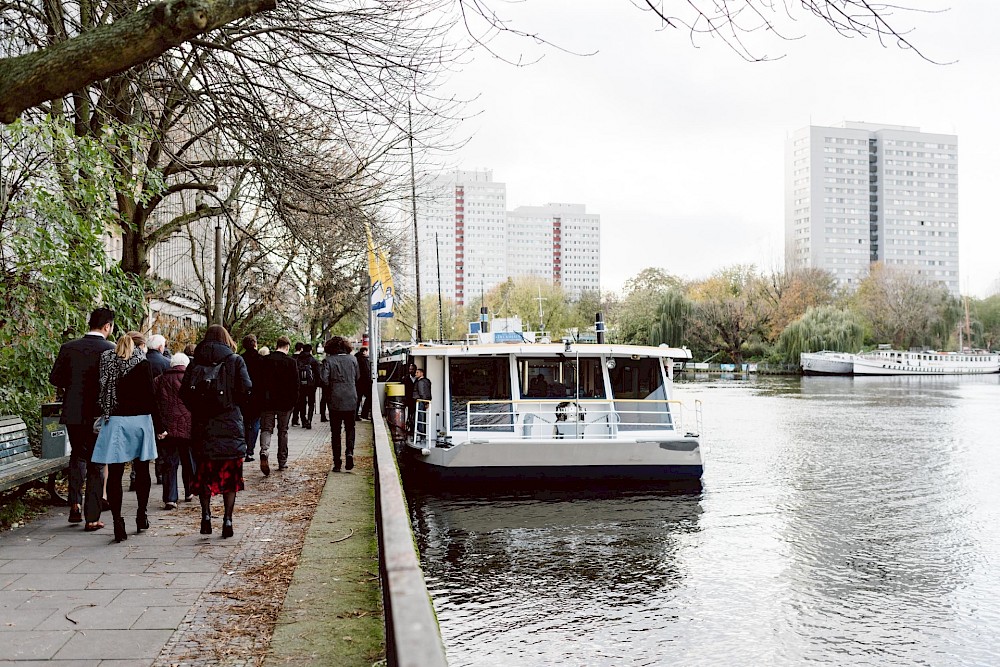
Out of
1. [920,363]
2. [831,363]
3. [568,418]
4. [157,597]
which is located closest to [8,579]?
[157,597]

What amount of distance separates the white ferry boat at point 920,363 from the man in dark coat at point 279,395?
75828 mm

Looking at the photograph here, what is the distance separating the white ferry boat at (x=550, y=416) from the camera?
16.0m

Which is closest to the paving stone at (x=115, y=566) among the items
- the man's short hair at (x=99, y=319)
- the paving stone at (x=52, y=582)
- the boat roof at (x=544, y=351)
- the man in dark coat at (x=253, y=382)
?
the paving stone at (x=52, y=582)

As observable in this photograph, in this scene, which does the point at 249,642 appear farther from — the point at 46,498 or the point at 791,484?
the point at 791,484

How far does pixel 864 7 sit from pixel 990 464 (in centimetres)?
1977

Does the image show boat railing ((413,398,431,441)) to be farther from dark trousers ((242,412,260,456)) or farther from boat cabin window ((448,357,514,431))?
dark trousers ((242,412,260,456))

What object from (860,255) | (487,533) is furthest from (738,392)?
(860,255)

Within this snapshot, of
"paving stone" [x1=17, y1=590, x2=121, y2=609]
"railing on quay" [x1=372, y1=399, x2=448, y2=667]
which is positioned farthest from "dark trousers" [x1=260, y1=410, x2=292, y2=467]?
"railing on quay" [x1=372, y1=399, x2=448, y2=667]

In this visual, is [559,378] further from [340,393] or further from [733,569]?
[733,569]

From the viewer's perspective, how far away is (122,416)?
809cm

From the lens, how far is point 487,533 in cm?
1305

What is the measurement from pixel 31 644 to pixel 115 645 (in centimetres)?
47

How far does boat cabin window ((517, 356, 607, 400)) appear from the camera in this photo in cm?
1762

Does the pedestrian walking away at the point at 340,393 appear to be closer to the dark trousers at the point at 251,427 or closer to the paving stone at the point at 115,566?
the dark trousers at the point at 251,427
